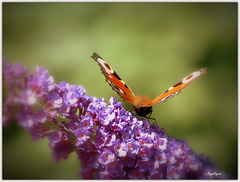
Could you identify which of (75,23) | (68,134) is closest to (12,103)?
(68,134)

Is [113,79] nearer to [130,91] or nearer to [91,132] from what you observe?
[130,91]

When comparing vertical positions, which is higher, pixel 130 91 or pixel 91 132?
pixel 130 91

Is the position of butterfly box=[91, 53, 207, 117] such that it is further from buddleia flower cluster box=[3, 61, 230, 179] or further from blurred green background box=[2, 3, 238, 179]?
blurred green background box=[2, 3, 238, 179]

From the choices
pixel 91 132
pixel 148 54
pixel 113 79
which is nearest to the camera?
pixel 91 132

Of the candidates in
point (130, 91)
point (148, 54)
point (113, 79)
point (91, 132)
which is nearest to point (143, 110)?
point (130, 91)

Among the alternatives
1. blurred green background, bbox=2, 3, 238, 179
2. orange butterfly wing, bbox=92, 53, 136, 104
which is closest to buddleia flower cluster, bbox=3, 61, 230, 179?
orange butterfly wing, bbox=92, 53, 136, 104

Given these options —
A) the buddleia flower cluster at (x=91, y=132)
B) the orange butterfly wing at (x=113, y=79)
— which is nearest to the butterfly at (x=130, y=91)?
the orange butterfly wing at (x=113, y=79)
